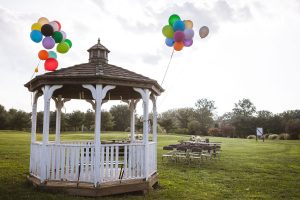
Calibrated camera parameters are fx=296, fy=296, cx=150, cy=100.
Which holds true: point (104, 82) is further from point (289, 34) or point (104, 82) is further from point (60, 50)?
point (289, 34)

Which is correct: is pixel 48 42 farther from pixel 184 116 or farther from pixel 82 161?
pixel 184 116

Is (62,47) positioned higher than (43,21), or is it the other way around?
(43,21)

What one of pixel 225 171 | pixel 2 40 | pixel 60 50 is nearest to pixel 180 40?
pixel 60 50

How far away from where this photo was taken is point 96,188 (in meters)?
8.14

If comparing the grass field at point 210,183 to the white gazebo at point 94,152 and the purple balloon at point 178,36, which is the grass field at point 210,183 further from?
the purple balloon at point 178,36

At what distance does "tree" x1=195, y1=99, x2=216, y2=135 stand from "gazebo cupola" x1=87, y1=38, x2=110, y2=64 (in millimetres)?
77340

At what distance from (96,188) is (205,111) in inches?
3333

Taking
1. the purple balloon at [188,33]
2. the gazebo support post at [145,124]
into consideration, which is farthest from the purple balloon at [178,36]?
the gazebo support post at [145,124]

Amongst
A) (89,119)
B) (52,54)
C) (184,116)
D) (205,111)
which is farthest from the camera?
(205,111)

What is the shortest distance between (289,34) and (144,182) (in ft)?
37.3

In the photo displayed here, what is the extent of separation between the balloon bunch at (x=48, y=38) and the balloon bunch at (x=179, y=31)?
10.6ft

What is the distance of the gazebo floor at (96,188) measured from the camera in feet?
26.7

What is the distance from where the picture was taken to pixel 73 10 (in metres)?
11.9

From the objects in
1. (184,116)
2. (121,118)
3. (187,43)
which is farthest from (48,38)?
(184,116)
